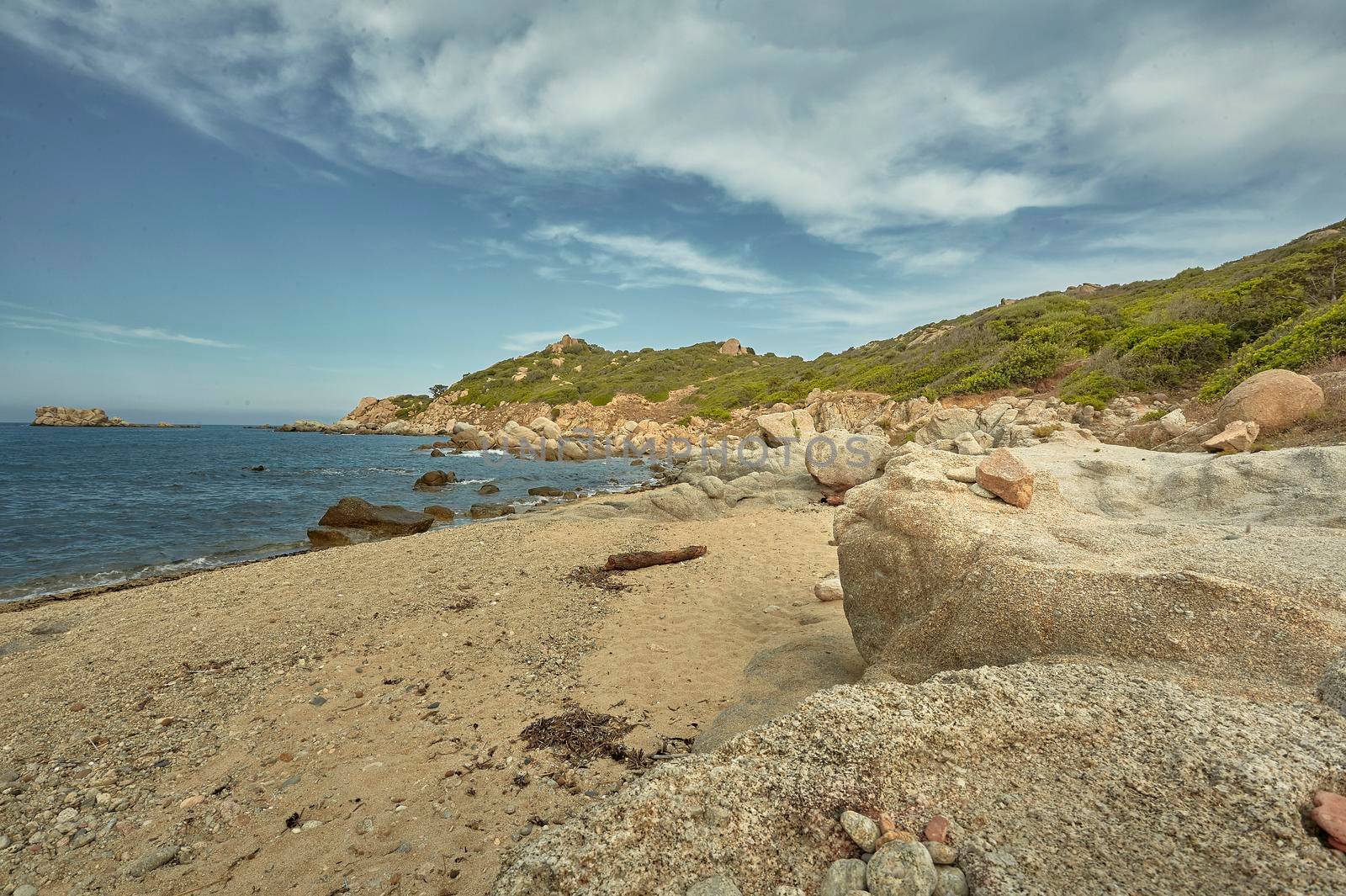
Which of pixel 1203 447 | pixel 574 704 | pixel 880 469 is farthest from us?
pixel 880 469

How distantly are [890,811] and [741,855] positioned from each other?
0.68 m

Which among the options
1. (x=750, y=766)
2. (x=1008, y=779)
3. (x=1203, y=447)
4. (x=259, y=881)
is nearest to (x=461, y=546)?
(x=259, y=881)

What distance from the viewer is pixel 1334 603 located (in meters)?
3.00

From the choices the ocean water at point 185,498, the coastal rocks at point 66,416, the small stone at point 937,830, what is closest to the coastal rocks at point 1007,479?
the small stone at point 937,830

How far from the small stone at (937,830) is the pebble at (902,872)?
0.12 metres

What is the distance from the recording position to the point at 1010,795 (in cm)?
238

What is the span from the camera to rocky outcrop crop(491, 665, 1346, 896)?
6.37 feet

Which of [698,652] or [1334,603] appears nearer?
[1334,603]

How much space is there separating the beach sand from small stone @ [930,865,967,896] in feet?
9.49

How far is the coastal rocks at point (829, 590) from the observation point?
898cm

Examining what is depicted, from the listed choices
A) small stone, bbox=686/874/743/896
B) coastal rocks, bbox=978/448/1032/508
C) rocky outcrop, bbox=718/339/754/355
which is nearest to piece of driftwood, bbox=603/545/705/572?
coastal rocks, bbox=978/448/1032/508

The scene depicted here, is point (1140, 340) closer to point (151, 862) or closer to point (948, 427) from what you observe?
point (948, 427)

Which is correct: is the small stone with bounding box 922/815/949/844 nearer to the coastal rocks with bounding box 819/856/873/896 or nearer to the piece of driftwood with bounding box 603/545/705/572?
the coastal rocks with bounding box 819/856/873/896

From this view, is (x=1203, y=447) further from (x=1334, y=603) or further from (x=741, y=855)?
(x=741, y=855)
